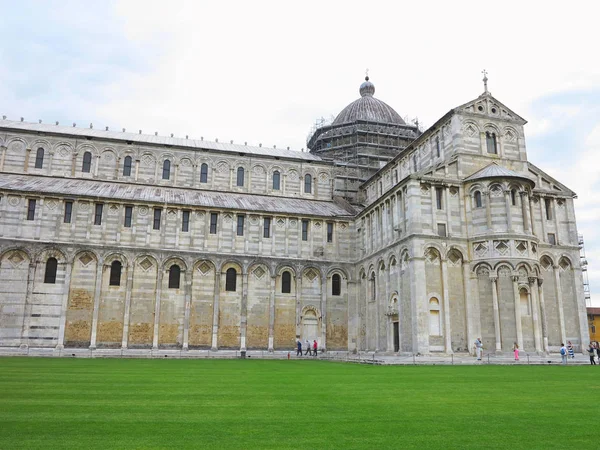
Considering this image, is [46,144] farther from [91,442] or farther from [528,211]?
[91,442]

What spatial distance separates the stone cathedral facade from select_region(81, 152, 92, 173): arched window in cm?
20

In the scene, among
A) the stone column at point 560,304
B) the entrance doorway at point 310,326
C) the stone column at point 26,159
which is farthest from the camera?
the stone column at point 26,159

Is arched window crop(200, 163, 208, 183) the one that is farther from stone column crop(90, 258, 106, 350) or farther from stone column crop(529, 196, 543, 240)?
stone column crop(529, 196, 543, 240)

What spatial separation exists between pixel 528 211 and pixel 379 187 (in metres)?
16.0

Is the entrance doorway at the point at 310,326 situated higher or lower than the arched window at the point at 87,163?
lower

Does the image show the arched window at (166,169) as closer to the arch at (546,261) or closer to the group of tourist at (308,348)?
the group of tourist at (308,348)

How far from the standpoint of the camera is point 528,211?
35594 millimetres

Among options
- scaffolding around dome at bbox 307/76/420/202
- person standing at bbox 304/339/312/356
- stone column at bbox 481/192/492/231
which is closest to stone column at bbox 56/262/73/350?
person standing at bbox 304/339/312/356

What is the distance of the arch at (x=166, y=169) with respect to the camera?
48.8 meters

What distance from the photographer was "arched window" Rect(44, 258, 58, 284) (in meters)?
39.1

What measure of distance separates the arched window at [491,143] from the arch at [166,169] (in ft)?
92.8

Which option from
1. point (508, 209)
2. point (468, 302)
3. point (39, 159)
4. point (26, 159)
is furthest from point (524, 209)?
point (26, 159)

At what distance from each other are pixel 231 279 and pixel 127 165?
15.4 meters

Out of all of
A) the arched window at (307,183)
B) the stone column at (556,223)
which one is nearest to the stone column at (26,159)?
the arched window at (307,183)
